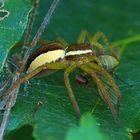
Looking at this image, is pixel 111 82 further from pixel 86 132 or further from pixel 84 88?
pixel 86 132

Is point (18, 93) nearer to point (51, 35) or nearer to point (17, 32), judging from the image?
point (17, 32)

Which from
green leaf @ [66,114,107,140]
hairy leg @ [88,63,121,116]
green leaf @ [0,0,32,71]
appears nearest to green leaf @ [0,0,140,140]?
hairy leg @ [88,63,121,116]

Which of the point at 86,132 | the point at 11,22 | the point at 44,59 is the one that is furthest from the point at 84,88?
the point at 86,132

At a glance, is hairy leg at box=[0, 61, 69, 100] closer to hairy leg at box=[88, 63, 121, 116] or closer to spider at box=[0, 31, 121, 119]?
spider at box=[0, 31, 121, 119]

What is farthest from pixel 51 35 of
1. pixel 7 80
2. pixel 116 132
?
pixel 116 132

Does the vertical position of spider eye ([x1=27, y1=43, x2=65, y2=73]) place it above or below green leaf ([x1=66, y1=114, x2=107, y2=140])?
above

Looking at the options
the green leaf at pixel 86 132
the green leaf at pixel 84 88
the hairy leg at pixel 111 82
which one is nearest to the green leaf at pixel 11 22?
the green leaf at pixel 84 88
